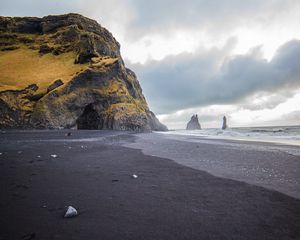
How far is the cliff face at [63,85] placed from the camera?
144 ft

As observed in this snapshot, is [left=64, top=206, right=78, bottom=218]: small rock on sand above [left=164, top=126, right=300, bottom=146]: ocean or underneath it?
underneath

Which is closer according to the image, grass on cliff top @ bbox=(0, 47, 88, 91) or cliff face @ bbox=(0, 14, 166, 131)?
cliff face @ bbox=(0, 14, 166, 131)

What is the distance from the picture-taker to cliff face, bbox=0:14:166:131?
144 ft

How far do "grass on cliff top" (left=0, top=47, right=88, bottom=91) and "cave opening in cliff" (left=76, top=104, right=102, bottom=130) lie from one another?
9.40 m

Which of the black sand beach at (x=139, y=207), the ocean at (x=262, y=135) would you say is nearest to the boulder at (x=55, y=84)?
the ocean at (x=262, y=135)

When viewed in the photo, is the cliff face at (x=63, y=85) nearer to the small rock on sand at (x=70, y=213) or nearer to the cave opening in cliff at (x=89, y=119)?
the cave opening in cliff at (x=89, y=119)

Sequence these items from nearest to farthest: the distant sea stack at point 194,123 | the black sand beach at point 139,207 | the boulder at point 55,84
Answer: the black sand beach at point 139,207 → the boulder at point 55,84 → the distant sea stack at point 194,123

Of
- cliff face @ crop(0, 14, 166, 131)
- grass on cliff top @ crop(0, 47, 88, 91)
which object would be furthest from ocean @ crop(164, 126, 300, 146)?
grass on cliff top @ crop(0, 47, 88, 91)

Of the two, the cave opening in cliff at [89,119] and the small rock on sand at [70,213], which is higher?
the cave opening in cliff at [89,119]

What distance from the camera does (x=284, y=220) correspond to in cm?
320

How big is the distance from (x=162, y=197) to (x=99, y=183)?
1658mm

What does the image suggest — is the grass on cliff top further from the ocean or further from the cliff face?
the ocean

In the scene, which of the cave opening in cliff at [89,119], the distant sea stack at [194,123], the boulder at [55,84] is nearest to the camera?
the boulder at [55,84]

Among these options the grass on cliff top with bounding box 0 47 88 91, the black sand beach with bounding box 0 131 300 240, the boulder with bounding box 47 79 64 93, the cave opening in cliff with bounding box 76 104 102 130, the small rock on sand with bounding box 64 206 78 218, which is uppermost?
the grass on cliff top with bounding box 0 47 88 91
